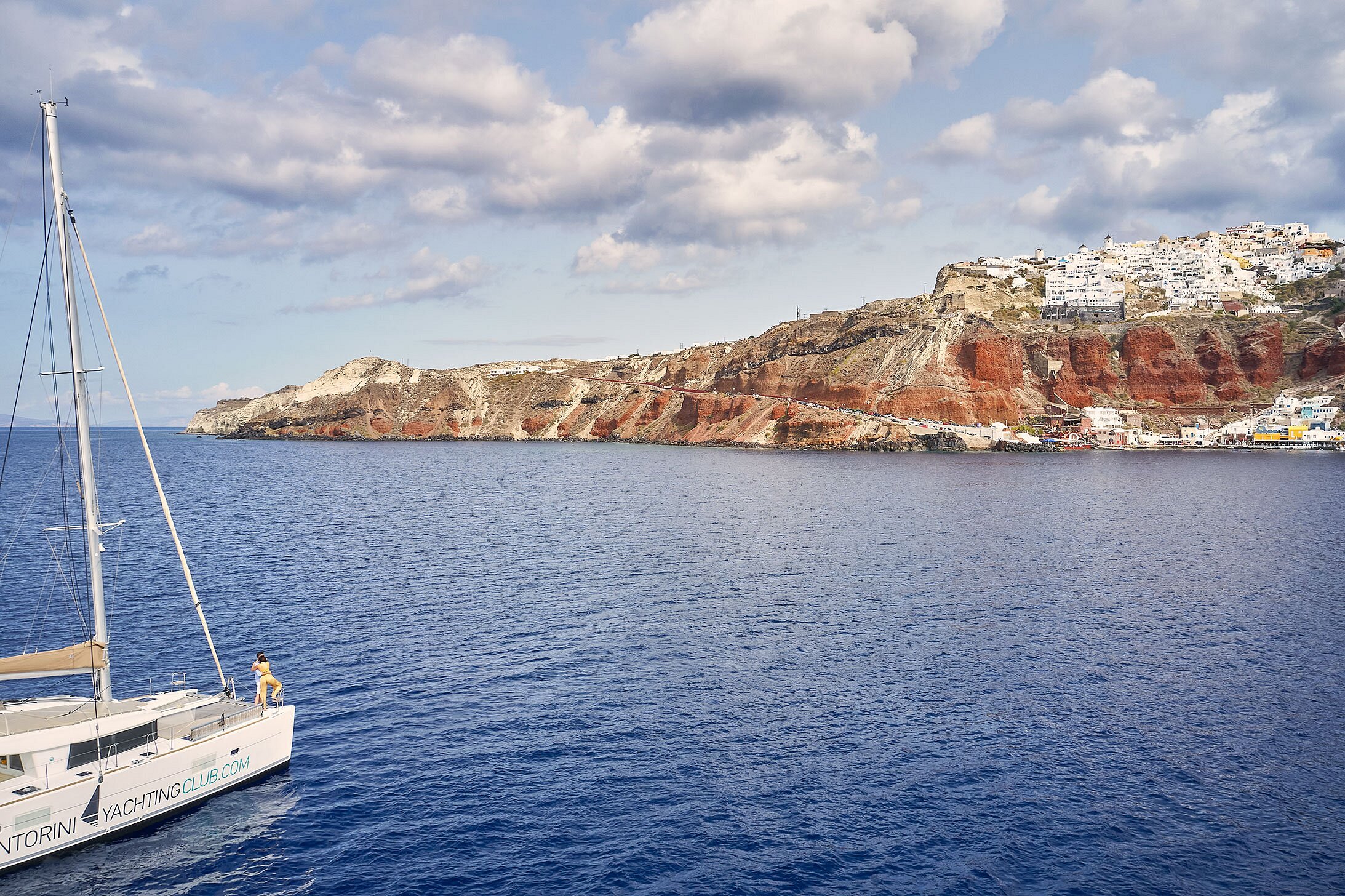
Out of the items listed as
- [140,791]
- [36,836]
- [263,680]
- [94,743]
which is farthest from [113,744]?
[263,680]

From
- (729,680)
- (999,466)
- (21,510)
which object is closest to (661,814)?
(729,680)

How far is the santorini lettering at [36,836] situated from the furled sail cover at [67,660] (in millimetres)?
5634

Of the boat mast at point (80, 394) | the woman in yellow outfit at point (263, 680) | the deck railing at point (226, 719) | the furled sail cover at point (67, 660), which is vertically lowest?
the deck railing at point (226, 719)

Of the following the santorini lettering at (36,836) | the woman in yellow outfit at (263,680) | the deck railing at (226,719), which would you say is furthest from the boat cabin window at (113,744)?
the woman in yellow outfit at (263,680)

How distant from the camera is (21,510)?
104 metres

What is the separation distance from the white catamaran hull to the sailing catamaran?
34mm

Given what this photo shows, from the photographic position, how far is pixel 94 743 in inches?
1125

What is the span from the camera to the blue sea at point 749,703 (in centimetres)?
2694

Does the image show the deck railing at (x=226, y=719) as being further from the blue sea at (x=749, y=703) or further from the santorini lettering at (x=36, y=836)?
the santorini lettering at (x=36, y=836)

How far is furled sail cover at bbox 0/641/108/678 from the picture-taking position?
3023cm

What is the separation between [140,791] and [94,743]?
229 centimetres

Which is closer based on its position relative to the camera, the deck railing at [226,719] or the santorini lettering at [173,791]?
the santorini lettering at [173,791]

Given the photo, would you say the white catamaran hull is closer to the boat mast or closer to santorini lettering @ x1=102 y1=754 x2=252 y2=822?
santorini lettering @ x1=102 y1=754 x2=252 y2=822

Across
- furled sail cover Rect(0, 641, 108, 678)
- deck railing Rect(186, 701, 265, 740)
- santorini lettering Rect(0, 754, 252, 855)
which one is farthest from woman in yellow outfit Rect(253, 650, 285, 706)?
furled sail cover Rect(0, 641, 108, 678)
